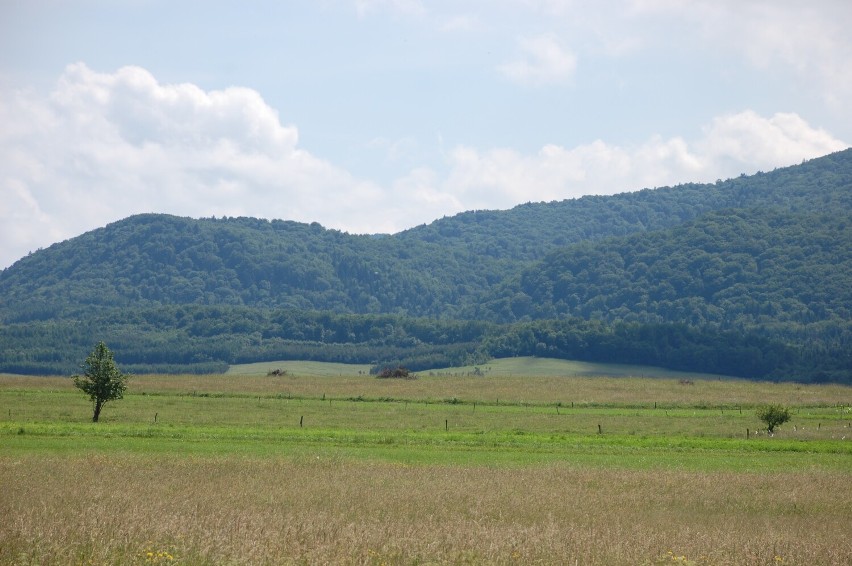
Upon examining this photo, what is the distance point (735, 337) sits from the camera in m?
186

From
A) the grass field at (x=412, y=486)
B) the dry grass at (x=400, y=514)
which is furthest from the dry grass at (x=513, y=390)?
the dry grass at (x=400, y=514)

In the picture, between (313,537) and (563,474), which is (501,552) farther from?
(563,474)

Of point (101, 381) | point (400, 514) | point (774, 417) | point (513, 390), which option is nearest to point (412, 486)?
point (400, 514)

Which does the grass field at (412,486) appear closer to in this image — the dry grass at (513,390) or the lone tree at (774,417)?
the lone tree at (774,417)

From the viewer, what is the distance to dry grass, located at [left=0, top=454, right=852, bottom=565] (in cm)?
1448

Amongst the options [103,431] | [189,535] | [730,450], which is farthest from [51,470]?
[730,450]

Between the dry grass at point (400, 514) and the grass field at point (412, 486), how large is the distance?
0.07 meters

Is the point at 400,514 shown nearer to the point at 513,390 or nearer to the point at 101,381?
the point at 101,381

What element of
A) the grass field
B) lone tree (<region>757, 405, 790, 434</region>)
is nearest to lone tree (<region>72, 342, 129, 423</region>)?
the grass field

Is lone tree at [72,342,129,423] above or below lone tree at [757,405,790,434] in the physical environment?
above

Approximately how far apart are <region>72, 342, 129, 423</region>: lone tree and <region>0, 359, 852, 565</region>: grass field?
143cm

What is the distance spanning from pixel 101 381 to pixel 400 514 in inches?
1384

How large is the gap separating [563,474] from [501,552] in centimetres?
1391

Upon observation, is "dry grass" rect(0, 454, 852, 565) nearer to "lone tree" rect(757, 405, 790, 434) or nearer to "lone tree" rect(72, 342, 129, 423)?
"lone tree" rect(757, 405, 790, 434)
